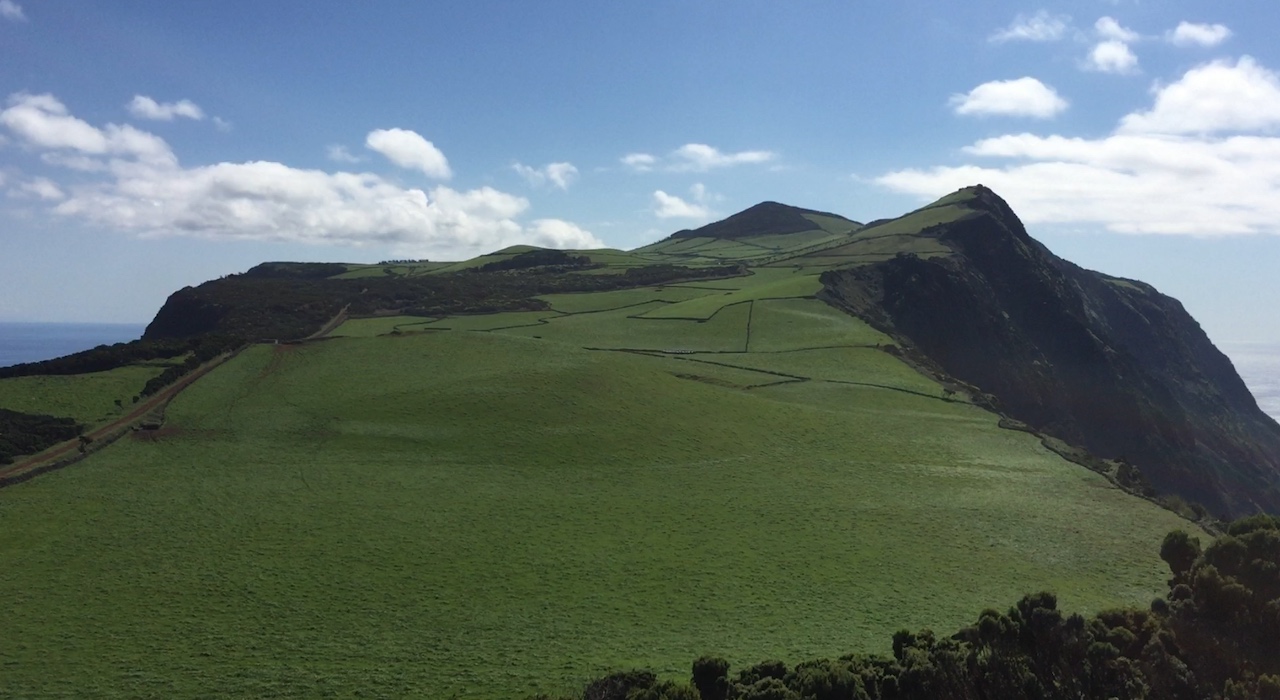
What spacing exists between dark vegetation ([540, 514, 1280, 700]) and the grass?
57178 mm

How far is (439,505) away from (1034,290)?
14294 centimetres

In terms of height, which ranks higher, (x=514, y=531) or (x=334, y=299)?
(x=334, y=299)

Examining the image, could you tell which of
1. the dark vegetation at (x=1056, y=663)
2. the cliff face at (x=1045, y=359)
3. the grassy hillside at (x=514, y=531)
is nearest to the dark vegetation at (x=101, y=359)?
the grassy hillside at (x=514, y=531)

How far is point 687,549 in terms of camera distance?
44469 mm

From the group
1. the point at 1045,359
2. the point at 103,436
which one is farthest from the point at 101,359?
the point at 1045,359

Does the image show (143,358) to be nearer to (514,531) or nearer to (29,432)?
(29,432)

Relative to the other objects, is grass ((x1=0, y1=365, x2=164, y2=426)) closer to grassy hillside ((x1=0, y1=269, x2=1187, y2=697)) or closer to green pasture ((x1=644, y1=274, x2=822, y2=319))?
grassy hillside ((x1=0, y1=269, x2=1187, y2=697))

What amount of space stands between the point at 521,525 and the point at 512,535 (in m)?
1.67

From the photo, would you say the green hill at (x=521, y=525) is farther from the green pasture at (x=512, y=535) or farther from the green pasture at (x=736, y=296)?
the green pasture at (x=736, y=296)

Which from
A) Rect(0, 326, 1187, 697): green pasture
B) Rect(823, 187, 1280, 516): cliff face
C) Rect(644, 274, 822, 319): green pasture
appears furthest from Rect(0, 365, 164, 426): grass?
Rect(823, 187, 1280, 516): cliff face

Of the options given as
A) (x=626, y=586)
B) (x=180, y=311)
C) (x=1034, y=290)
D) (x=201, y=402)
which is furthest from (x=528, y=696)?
(x=1034, y=290)

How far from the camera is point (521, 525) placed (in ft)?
155

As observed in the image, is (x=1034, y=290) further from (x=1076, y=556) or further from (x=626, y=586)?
(x=626, y=586)

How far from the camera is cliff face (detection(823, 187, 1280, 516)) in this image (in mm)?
124312
